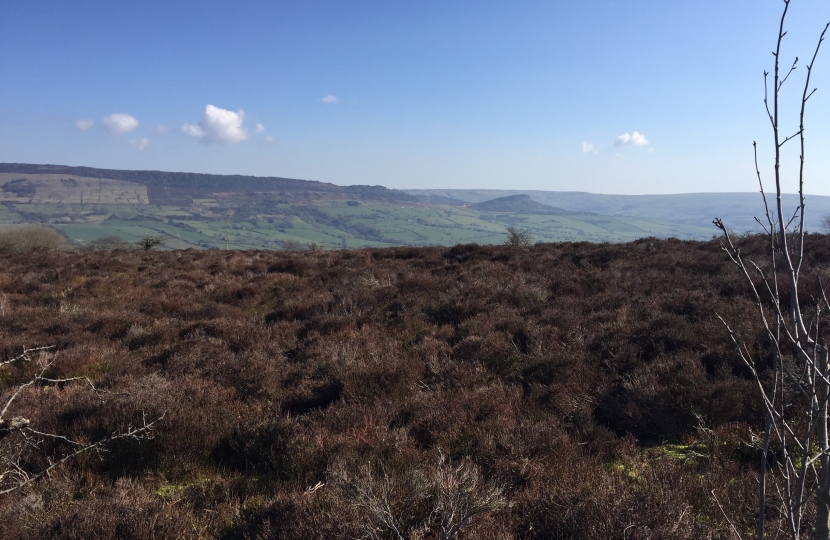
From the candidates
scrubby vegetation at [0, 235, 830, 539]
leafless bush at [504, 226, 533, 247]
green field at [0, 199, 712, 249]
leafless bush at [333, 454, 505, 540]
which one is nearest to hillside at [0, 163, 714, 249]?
green field at [0, 199, 712, 249]

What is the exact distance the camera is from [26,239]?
81.8ft

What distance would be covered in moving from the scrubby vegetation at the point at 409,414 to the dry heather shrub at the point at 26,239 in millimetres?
20580

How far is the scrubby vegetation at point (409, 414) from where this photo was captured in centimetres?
257

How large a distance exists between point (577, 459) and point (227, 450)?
284cm

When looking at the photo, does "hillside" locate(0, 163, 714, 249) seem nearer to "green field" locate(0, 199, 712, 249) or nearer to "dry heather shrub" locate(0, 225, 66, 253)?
"green field" locate(0, 199, 712, 249)

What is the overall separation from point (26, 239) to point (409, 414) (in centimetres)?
3034

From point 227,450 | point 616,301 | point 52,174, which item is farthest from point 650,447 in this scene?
point 52,174

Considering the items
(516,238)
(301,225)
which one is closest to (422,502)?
(516,238)

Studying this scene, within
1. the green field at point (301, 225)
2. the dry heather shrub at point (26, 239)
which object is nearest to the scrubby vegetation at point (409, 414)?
the dry heather shrub at point (26, 239)

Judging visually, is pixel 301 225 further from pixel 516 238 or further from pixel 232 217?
pixel 516 238

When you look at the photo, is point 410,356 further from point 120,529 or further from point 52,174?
point 52,174

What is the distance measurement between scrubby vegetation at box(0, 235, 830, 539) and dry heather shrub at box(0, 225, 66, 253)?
810 inches

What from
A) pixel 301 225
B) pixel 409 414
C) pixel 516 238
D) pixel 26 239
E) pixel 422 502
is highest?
pixel 516 238

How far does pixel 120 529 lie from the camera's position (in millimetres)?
2504
